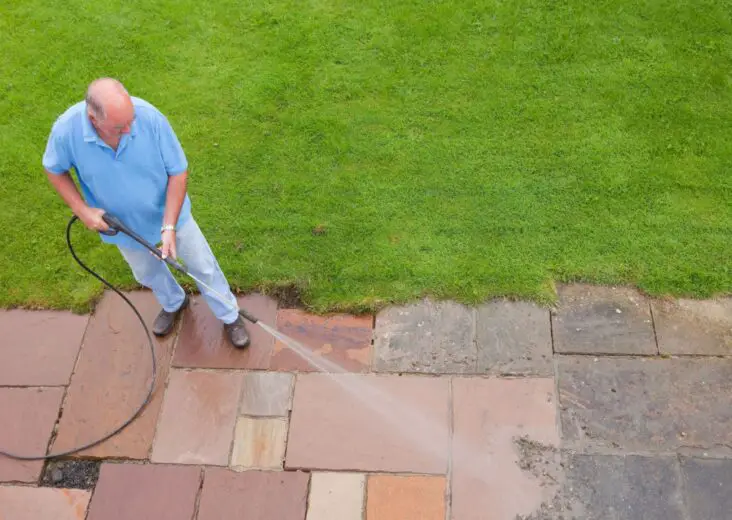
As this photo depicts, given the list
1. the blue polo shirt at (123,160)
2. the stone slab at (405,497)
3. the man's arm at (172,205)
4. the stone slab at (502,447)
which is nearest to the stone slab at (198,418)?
the stone slab at (405,497)

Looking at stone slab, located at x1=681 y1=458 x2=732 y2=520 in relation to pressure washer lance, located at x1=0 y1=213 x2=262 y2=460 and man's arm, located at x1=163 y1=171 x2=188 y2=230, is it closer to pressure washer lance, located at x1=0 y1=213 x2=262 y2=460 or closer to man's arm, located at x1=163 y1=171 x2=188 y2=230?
pressure washer lance, located at x1=0 y1=213 x2=262 y2=460

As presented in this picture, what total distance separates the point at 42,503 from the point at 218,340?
1.38 metres

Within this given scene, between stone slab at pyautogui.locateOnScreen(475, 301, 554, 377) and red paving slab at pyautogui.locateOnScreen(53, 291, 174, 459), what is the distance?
2072 millimetres

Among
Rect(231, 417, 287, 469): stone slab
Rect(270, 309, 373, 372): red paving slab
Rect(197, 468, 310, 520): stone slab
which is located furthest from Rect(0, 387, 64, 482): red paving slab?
Rect(270, 309, 373, 372): red paving slab

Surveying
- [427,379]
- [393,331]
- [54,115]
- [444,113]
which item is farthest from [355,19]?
[427,379]

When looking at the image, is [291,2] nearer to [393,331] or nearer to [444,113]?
[444,113]

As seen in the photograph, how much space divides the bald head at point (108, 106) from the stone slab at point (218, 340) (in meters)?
1.73

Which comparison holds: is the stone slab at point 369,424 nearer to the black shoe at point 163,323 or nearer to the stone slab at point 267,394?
the stone slab at point 267,394

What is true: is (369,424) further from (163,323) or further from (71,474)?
(71,474)

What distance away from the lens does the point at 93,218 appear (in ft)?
10.5

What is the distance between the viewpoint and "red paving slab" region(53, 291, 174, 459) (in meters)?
3.94

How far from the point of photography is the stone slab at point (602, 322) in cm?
402

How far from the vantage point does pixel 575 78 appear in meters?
5.34

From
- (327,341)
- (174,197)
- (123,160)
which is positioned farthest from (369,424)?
(123,160)
